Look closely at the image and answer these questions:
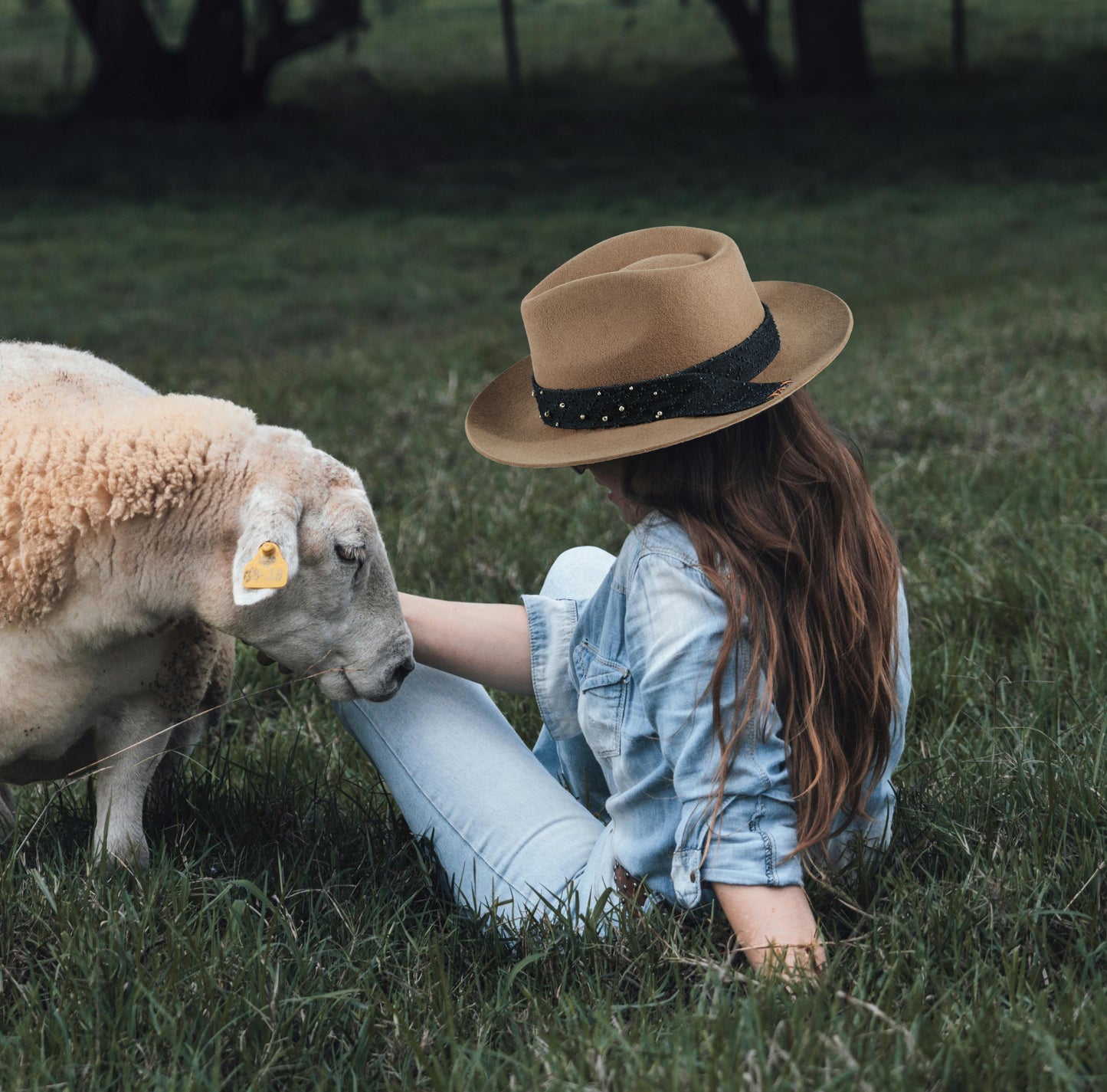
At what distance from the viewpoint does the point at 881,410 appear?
5.48 metres

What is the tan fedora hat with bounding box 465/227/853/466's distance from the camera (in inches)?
77.0

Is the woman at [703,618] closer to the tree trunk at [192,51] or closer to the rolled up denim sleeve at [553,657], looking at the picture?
the rolled up denim sleeve at [553,657]

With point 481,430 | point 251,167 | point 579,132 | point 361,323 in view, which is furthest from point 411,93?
point 481,430

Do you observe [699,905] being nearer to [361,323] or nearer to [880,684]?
[880,684]

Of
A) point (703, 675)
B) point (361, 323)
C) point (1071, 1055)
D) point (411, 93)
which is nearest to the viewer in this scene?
point (1071, 1055)

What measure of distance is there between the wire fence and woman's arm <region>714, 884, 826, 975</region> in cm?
1735

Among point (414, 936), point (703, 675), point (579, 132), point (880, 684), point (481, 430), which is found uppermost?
point (481, 430)

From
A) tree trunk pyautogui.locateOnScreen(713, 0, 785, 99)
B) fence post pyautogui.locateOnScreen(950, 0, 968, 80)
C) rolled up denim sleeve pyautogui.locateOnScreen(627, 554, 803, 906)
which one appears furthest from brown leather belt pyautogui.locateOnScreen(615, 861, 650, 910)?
fence post pyautogui.locateOnScreen(950, 0, 968, 80)

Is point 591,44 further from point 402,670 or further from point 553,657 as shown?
point 402,670

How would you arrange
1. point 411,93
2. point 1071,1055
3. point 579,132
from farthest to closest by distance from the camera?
point 411,93, point 579,132, point 1071,1055

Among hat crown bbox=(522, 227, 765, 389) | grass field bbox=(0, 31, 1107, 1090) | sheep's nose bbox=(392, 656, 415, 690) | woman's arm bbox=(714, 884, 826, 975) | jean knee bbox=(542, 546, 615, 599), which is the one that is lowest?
grass field bbox=(0, 31, 1107, 1090)

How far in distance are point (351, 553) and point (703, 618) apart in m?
0.65

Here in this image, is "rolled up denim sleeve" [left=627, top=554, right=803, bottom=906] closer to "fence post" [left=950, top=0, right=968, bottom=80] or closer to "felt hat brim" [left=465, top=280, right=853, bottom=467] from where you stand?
"felt hat brim" [left=465, top=280, right=853, bottom=467]

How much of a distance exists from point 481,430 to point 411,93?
17851 millimetres
